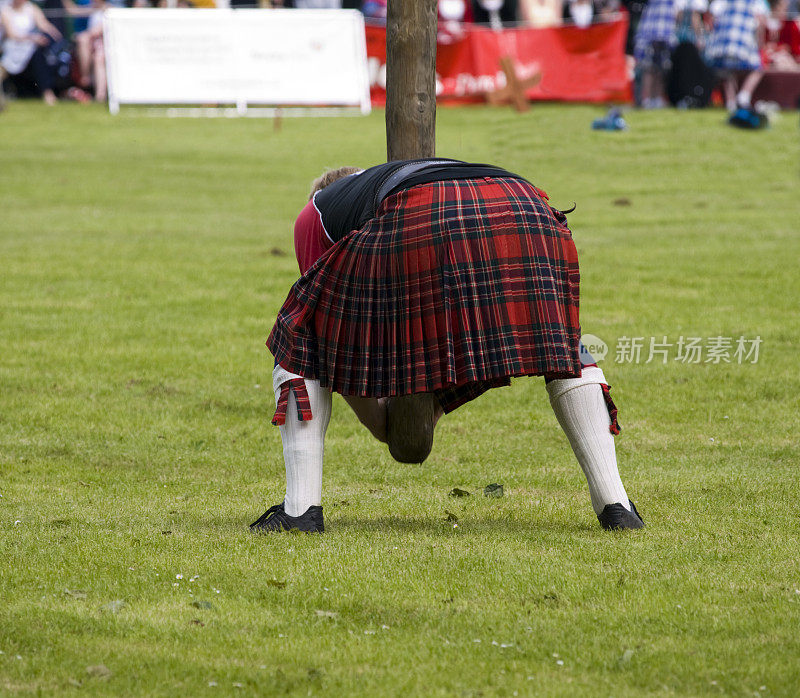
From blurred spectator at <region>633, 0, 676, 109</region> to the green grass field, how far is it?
20.5 ft

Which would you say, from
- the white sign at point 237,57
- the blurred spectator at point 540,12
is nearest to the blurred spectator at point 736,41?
the blurred spectator at point 540,12

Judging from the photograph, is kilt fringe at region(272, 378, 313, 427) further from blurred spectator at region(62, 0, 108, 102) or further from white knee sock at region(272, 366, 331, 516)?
blurred spectator at region(62, 0, 108, 102)

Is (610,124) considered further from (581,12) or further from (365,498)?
(365,498)

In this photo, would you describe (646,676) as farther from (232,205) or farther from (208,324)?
(232,205)

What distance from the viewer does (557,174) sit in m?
13.6

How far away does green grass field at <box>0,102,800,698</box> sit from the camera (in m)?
3.17

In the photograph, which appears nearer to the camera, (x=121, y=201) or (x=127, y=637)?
(x=127, y=637)

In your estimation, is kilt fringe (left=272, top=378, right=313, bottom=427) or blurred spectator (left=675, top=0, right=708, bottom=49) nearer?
kilt fringe (left=272, top=378, right=313, bottom=427)

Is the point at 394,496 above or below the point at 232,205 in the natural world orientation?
above

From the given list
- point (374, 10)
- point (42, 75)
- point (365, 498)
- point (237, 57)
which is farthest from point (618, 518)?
point (42, 75)

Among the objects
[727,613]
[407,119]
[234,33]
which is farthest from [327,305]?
[234,33]

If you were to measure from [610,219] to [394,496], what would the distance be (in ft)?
24.5

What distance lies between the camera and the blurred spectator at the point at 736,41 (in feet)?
57.6

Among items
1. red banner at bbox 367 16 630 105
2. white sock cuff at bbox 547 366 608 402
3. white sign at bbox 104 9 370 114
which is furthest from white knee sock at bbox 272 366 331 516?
red banner at bbox 367 16 630 105
